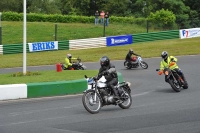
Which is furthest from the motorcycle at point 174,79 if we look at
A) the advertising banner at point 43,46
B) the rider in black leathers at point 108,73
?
the advertising banner at point 43,46

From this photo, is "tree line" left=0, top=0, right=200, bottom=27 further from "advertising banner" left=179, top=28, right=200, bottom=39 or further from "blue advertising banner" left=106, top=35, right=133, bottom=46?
"blue advertising banner" left=106, top=35, right=133, bottom=46

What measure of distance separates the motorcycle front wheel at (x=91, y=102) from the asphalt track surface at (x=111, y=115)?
0.16m

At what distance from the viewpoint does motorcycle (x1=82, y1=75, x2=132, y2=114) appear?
13.6m

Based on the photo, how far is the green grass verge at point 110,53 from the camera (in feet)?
114

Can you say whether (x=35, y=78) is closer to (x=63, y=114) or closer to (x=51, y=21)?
(x=63, y=114)

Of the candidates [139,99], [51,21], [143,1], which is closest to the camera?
[139,99]

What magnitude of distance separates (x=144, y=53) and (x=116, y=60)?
375 cm

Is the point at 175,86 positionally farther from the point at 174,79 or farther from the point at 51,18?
the point at 51,18

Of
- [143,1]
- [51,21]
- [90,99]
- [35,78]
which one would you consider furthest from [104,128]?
[143,1]

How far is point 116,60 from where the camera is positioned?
34.5m

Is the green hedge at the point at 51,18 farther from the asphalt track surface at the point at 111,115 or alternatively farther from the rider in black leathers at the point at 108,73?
the rider in black leathers at the point at 108,73

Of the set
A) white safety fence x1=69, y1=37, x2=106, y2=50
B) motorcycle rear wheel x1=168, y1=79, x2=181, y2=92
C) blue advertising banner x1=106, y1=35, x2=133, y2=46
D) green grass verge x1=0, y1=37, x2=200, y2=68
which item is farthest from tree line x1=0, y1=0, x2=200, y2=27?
motorcycle rear wheel x1=168, y1=79, x2=181, y2=92

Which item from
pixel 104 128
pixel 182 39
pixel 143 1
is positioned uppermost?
pixel 143 1

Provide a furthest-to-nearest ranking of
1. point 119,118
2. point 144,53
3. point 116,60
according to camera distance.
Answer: point 144,53, point 116,60, point 119,118
